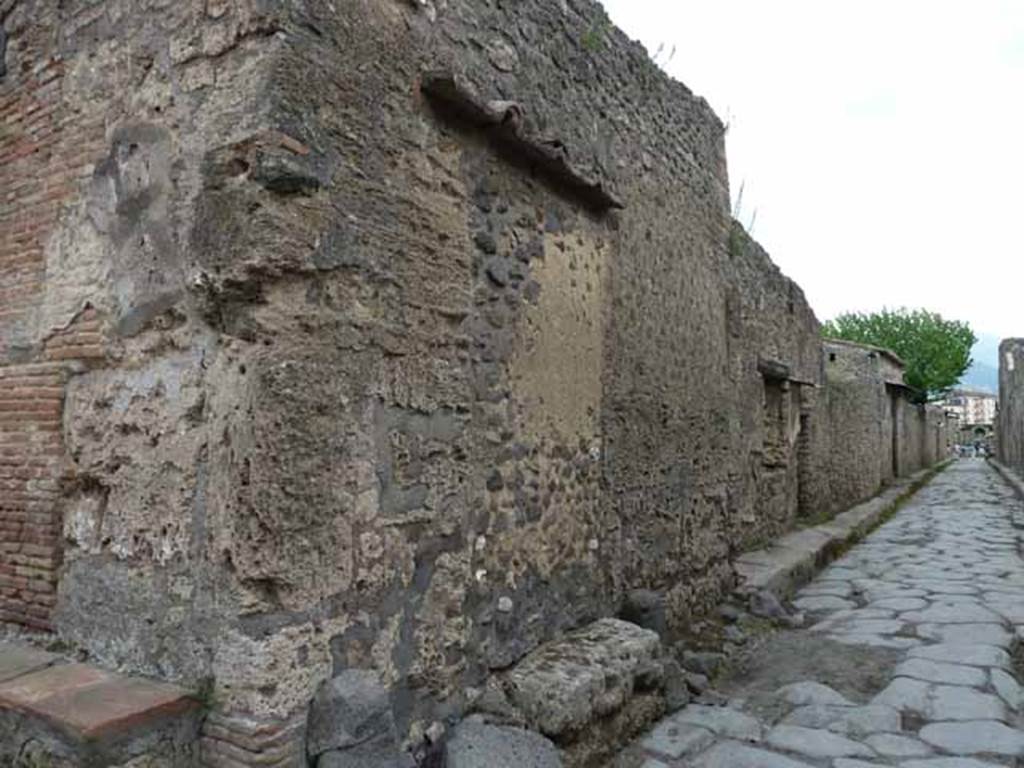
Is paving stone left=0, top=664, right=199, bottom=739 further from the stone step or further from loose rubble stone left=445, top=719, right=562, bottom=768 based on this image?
loose rubble stone left=445, top=719, right=562, bottom=768

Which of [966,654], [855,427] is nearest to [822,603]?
[966,654]

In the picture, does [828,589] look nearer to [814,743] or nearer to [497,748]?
[814,743]

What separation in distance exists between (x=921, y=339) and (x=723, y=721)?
33.2 m

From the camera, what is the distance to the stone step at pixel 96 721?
6.79 feet

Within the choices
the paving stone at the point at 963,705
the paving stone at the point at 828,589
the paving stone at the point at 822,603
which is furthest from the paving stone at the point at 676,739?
the paving stone at the point at 828,589

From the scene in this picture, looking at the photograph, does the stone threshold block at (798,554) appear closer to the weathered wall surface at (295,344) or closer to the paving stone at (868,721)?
the paving stone at (868,721)

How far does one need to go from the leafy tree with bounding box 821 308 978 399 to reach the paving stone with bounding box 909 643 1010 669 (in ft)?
97.1

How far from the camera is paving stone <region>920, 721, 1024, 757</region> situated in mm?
3362

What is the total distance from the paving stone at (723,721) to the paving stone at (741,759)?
0.44 feet

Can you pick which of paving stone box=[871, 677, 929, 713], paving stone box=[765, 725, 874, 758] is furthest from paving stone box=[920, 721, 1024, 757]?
paving stone box=[765, 725, 874, 758]

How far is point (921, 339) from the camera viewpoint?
108 ft

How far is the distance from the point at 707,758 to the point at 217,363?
8.08 ft

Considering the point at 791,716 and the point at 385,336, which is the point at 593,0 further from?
the point at 791,716

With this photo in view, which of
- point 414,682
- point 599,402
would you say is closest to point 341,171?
point 414,682
